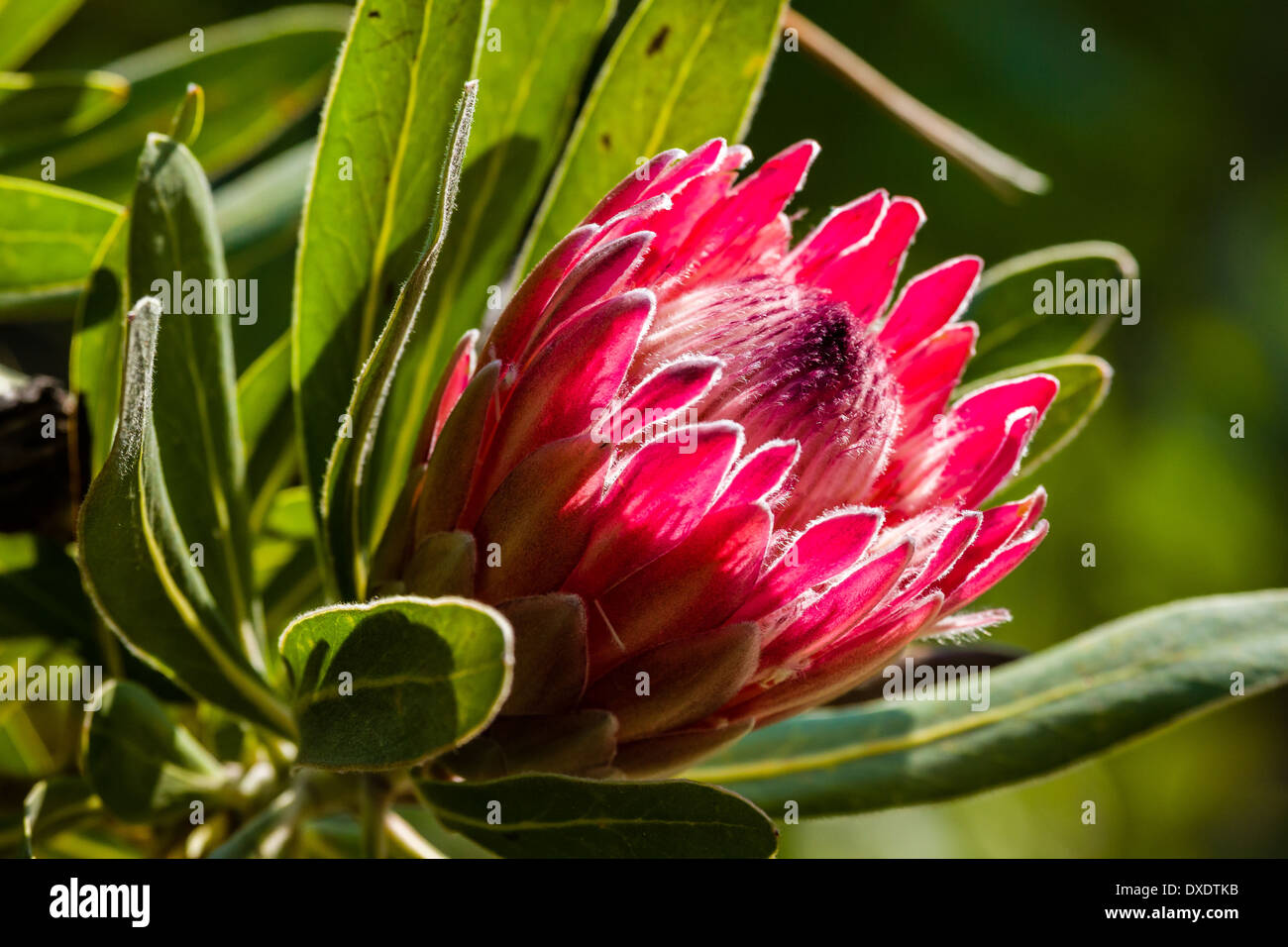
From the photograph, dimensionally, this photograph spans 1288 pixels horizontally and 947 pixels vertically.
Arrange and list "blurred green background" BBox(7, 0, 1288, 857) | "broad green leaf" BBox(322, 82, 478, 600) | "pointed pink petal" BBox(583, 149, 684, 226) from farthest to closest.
→ "blurred green background" BBox(7, 0, 1288, 857), "pointed pink petal" BBox(583, 149, 684, 226), "broad green leaf" BBox(322, 82, 478, 600)

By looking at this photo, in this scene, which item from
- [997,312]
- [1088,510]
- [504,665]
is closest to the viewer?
[504,665]

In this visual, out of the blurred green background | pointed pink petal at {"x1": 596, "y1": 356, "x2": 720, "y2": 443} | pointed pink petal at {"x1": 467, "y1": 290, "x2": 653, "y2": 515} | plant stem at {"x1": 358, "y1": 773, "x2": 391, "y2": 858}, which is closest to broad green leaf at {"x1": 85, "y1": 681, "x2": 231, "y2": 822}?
plant stem at {"x1": 358, "y1": 773, "x2": 391, "y2": 858}

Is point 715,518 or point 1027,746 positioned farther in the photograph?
point 1027,746

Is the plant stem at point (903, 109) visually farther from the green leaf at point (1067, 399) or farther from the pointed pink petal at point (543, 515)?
the pointed pink petal at point (543, 515)

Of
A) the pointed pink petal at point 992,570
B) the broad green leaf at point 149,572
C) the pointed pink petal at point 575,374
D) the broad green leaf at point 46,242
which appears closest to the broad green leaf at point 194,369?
the broad green leaf at point 149,572

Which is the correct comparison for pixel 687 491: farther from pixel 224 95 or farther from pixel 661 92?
pixel 224 95

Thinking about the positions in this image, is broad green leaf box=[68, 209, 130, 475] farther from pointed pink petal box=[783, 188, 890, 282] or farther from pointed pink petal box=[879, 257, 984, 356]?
pointed pink petal box=[879, 257, 984, 356]
